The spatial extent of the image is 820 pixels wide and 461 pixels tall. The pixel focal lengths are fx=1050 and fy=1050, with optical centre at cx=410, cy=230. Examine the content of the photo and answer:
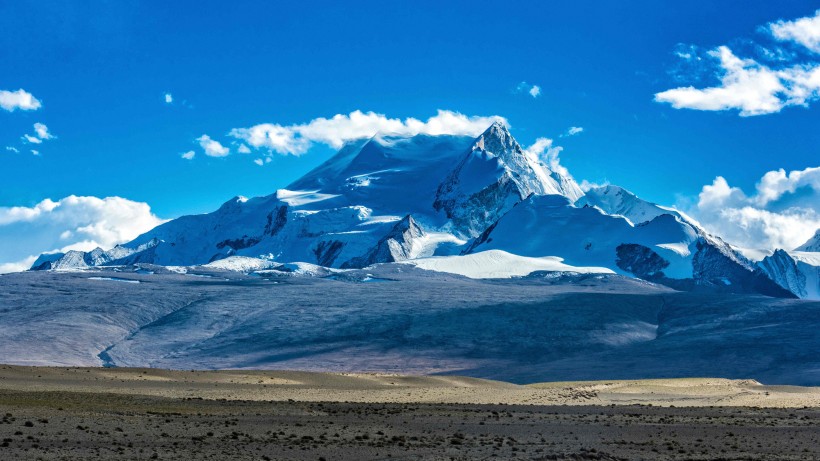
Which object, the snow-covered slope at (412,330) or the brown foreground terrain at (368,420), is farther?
the snow-covered slope at (412,330)

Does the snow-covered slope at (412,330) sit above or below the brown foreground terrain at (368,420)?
above

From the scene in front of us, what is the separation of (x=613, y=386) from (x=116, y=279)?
139 meters

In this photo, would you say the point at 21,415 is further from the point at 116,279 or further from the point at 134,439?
the point at 116,279

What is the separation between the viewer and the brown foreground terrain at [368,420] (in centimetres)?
2769

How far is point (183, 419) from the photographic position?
1300 inches

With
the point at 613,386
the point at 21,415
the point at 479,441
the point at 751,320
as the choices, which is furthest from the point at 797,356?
the point at 21,415

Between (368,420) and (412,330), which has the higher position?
(412,330)

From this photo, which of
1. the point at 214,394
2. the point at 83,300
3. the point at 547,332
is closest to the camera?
the point at 214,394

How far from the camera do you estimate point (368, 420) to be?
3522cm

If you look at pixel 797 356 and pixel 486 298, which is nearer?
pixel 797 356

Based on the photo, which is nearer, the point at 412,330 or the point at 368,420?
the point at 368,420

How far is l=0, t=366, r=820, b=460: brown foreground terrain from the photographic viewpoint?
27.7 metres

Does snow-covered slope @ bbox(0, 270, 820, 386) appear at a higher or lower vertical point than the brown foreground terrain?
higher

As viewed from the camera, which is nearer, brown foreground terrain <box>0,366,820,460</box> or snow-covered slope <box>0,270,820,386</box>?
brown foreground terrain <box>0,366,820,460</box>
